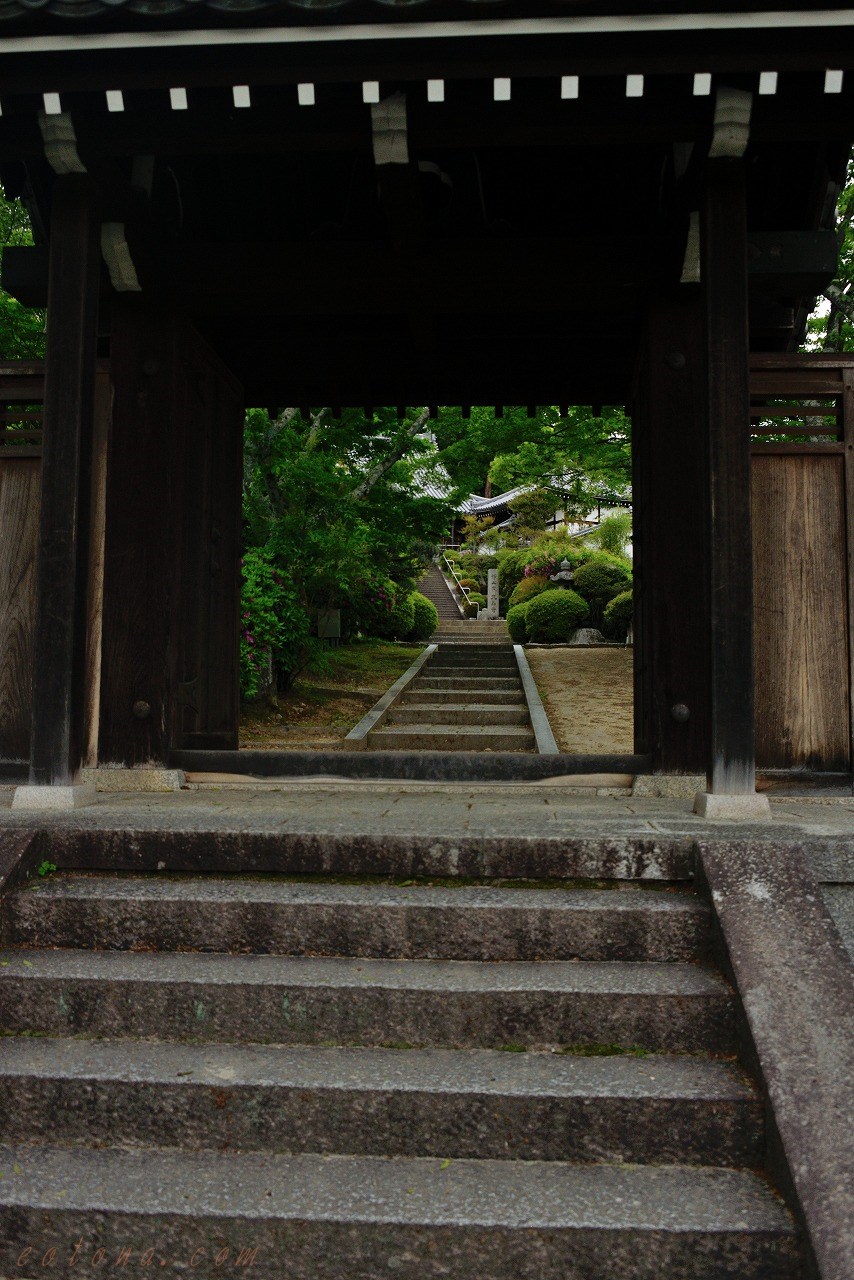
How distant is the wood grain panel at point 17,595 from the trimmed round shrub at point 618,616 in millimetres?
14135

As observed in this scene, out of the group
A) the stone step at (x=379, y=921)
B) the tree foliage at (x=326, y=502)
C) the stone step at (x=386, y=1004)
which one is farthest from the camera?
the tree foliage at (x=326, y=502)

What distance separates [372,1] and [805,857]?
3.35 meters

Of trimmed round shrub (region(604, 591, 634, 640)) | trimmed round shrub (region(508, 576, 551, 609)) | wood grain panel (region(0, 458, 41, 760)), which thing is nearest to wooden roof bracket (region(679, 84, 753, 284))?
wood grain panel (region(0, 458, 41, 760))

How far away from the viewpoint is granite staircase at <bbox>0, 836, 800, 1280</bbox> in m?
1.99

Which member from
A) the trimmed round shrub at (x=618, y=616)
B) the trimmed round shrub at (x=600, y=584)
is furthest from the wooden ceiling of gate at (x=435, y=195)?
the trimmed round shrub at (x=600, y=584)

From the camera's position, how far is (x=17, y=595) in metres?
4.89

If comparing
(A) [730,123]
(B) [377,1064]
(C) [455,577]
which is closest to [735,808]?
(B) [377,1064]

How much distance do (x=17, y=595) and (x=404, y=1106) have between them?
3702 mm

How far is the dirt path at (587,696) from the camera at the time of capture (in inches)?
346

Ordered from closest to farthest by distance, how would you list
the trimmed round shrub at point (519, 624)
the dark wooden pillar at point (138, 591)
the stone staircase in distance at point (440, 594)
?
the dark wooden pillar at point (138, 591)
the trimmed round shrub at point (519, 624)
the stone staircase in distance at point (440, 594)

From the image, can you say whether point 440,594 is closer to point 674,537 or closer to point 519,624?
point 519,624

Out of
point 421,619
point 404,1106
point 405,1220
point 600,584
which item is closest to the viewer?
point 405,1220

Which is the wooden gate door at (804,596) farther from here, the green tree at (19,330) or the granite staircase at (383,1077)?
the green tree at (19,330)

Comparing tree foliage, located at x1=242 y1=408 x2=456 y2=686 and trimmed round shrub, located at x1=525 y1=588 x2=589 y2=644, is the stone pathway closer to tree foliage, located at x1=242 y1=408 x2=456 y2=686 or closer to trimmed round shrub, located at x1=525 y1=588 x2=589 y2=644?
tree foliage, located at x1=242 y1=408 x2=456 y2=686
